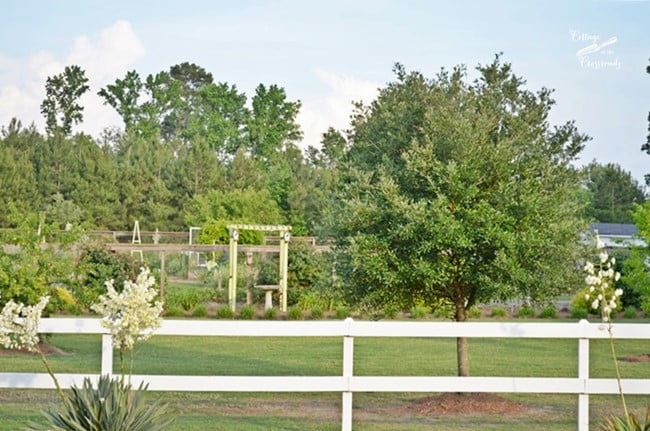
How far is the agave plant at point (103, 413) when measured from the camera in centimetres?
778

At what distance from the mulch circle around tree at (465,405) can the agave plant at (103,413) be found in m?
5.07

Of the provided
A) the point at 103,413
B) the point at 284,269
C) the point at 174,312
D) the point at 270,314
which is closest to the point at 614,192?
the point at 284,269

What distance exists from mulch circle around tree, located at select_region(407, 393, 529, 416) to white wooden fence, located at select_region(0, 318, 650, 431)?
2326 mm

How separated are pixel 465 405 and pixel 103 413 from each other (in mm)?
5971

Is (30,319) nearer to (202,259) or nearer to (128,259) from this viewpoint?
(128,259)

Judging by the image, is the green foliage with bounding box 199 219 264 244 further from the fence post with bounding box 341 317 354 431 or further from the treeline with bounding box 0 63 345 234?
the fence post with bounding box 341 317 354 431

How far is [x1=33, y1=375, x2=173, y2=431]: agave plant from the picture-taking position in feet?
25.5

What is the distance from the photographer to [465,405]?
41.5ft

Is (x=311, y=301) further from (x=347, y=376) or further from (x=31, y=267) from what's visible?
(x=347, y=376)

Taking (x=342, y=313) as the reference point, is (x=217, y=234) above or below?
above

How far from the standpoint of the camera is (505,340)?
22.7 m

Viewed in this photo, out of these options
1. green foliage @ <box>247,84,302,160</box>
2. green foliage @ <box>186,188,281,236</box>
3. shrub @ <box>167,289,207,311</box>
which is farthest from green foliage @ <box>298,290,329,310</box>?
green foliage @ <box>247,84,302,160</box>

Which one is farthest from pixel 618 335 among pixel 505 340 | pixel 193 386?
pixel 505 340

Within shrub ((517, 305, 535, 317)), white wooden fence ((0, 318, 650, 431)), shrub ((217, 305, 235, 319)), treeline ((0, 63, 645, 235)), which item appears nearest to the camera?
white wooden fence ((0, 318, 650, 431))
